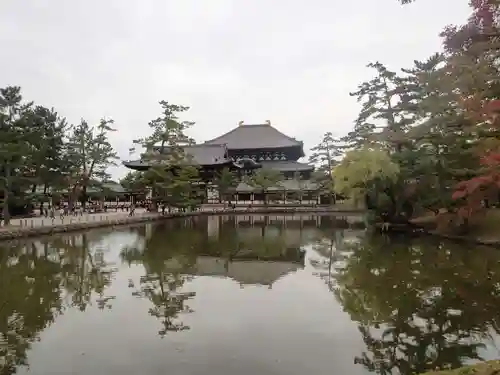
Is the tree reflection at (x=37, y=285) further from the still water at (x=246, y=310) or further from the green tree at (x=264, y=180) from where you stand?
the green tree at (x=264, y=180)

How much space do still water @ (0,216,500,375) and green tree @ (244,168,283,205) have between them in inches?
1126

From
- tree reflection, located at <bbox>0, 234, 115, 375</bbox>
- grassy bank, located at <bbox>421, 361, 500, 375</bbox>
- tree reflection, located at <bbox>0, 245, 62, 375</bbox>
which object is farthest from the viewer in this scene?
tree reflection, located at <bbox>0, 234, 115, 375</bbox>

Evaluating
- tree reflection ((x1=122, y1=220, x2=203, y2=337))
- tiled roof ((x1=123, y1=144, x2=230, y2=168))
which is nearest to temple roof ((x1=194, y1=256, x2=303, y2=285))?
tree reflection ((x1=122, y1=220, x2=203, y2=337))

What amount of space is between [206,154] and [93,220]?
25.9 metres

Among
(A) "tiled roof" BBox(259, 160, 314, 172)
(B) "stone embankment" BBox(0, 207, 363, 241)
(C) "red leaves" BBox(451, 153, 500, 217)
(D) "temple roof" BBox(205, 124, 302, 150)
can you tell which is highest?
(D) "temple roof" BBox(205, 124, 302, 150)

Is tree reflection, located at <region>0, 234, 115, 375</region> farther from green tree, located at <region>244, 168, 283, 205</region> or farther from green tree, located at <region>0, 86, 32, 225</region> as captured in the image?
green tree, located at <region>244, 168, 283, 205</region>

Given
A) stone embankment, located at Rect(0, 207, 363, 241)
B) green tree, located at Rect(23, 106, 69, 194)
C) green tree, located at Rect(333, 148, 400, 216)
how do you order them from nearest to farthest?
stone embankment, located at Rect(0, 207, 363, 241)
green tree, located at Rect(333, 148, 400, 216)
green tree, located at Rect(23, 106, 69, 194)

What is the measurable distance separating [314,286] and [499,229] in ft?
37.6

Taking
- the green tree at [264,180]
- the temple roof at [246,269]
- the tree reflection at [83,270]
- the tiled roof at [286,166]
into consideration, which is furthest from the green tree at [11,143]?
the tiled roof at [286,166]

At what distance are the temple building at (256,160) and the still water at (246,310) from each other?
85.6ft

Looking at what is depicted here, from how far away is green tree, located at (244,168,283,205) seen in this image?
48.0m

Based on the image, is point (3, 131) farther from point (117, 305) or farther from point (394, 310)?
point (394, 310)

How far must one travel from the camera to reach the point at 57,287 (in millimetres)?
12586

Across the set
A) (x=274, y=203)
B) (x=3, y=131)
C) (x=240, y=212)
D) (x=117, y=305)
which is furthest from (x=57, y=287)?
(x=274, y=203)
